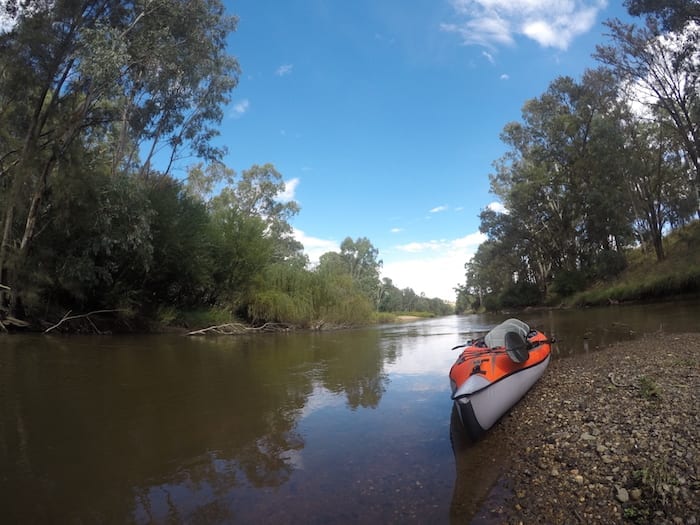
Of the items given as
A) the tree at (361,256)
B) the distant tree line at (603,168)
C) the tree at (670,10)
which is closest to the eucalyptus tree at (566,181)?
the distant tree line at (603,168)

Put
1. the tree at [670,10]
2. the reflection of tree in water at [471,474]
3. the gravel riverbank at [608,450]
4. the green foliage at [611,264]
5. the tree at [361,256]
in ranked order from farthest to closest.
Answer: the tree at [361,256], the green foliage at [611,264], the tree at [670,10], the reflection of tree in water at [471,474], the gravel riverbank at [608,450]

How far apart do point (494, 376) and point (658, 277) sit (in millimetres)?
20049

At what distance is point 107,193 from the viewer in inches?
469

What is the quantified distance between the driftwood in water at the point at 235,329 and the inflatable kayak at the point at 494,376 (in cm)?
1217

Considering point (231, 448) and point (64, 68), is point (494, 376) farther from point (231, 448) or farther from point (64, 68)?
point (64, 68)

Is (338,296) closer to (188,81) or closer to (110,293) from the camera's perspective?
(110,293)

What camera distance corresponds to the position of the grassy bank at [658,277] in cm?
1722

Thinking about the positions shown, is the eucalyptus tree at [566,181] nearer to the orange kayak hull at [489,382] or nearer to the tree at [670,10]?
the tree at [670,10]

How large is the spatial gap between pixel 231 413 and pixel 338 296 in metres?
16.4

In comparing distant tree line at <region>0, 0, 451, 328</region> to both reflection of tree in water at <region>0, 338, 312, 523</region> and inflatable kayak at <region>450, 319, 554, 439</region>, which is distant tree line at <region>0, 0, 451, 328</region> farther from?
inflatable kayak at <region>450, 319, 554, 439</region>

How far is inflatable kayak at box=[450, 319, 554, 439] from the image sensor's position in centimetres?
351

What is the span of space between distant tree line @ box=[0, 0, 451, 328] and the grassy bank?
17.0m

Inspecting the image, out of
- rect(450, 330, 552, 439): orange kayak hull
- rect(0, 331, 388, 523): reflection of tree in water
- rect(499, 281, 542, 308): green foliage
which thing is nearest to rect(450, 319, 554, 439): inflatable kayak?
rect(450, 330, 552, 439): orange kayak hull

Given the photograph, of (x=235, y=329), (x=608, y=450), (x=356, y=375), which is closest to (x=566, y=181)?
(x=235, y=329)
